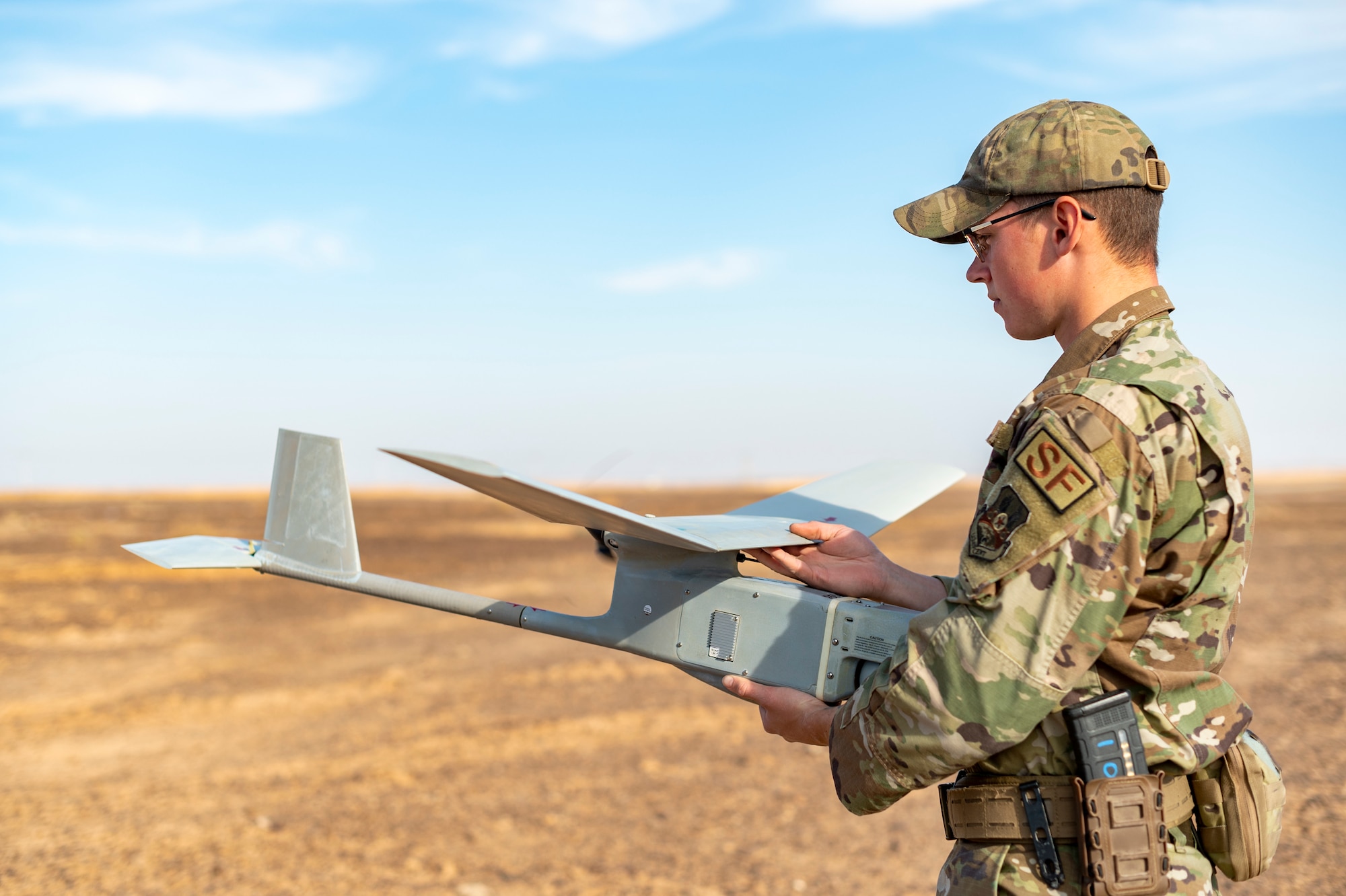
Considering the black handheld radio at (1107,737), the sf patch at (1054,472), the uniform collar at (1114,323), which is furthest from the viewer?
the uniform collar at (1114,323)

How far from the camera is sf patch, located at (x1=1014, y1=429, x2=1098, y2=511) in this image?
2023mm

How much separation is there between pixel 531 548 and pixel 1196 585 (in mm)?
25326

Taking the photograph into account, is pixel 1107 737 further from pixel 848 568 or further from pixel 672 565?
pixel 672 565

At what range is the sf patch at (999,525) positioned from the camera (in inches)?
82.0

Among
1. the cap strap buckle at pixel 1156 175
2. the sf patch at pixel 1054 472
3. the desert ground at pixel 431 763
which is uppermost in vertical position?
the cap strap buckle at pixel 1156 175

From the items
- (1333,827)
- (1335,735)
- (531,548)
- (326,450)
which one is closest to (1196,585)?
(326,450)

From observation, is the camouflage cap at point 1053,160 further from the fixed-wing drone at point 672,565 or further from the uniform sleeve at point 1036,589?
the fixed-wing drone at point 672,565

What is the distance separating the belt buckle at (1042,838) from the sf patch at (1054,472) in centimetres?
77

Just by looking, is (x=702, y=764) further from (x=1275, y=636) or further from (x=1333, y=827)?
(x=1275, y=636)

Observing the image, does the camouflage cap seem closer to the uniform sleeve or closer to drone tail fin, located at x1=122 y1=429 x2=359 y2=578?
the uniform sleeve

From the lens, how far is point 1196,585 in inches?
85.7

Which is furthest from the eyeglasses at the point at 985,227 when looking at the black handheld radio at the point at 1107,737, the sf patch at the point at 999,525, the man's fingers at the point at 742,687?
the man's fingers at the point at 742,687

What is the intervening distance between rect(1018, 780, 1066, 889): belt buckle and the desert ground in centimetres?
463

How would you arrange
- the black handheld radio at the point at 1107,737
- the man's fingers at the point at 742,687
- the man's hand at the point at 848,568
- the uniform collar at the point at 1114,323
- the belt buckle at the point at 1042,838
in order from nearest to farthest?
the black handheld radio at the point at 1107,737
the belt buckle at the point at 1042,838
the uniform collar at the point at 1114,323
the man's fingers at the point at 742,687
the man's hand at the point at 848,568
